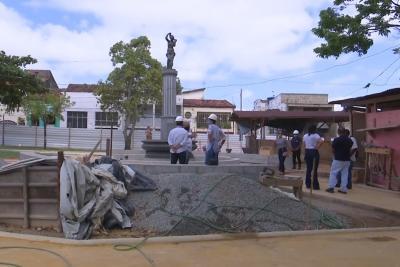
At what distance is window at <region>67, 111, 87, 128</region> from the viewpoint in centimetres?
5825

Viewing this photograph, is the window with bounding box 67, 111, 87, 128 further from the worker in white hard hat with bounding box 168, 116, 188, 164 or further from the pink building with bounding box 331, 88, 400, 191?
the worker in white hard hat with bounding box 168, 116, 188, 164

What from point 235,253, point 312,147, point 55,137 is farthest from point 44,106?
point 235,253

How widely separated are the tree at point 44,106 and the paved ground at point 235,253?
3795 centimetres

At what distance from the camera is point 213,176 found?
10.7 m

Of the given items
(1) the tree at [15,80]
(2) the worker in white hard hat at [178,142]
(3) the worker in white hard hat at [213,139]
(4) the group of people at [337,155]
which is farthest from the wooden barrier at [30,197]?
(1) the tree at [15,80]

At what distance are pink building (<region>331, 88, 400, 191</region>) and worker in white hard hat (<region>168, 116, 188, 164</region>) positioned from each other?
6031 millimetres

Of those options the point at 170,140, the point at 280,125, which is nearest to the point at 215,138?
the point at 170,140

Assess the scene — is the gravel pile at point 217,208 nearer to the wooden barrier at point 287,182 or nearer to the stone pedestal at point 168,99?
the wooden barrier at point 287,182

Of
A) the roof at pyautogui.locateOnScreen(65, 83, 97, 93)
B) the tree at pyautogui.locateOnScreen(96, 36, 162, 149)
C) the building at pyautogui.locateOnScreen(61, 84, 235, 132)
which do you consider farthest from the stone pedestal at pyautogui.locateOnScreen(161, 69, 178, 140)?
the roof at pyautogui.locateOnScreen(65, 83, 97, 93)

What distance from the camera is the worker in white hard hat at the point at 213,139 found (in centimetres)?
1250

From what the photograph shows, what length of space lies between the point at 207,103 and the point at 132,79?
2186 centimetres

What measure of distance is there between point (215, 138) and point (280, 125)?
24288mm

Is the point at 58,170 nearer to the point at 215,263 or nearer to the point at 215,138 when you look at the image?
the point at 215,263

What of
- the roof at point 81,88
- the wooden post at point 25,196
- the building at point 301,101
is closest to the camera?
the wooden post at point 25,196
